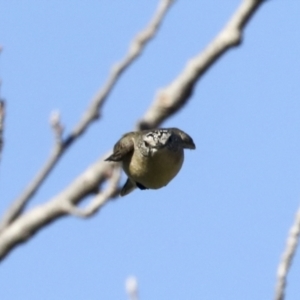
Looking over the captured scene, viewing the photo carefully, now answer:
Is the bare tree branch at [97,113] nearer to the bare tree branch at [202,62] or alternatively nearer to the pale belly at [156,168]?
the bare tree branch at [202,62]

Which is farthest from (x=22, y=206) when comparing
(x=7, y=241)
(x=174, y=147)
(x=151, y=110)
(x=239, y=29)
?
(x=174, y=147)

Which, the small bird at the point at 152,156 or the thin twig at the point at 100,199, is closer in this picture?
the thin twig at the point at 100,199

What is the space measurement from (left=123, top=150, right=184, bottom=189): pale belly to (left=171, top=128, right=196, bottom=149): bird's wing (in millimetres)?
369

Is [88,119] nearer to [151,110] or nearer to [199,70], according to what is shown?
[151,110]

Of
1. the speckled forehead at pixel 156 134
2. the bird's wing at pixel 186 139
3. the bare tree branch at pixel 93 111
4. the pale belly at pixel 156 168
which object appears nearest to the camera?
the bare tree branch at pixel 93 111

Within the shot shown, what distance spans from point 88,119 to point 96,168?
0.66 feet

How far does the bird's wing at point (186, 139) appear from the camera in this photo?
7506 mm

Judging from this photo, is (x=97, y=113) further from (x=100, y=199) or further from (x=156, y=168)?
(x=156, y=168)

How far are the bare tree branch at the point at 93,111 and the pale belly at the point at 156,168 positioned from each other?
4578 mm

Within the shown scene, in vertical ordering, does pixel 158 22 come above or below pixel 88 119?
above

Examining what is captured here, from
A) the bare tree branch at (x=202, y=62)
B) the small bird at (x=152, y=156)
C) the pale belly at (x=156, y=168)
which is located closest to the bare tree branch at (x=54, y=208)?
the bare tree branch at (x=202, y=62)

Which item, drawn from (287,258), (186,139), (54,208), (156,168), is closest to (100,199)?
(54,208)

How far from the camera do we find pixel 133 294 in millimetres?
2818

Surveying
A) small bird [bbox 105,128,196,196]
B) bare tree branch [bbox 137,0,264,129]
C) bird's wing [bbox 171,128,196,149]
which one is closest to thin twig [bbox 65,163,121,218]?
bare tree branch [bbox 137,0,264,129]
